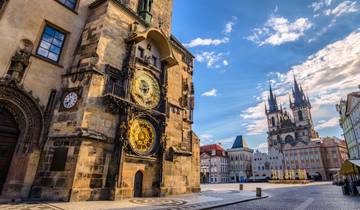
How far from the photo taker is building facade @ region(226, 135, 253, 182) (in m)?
75.0

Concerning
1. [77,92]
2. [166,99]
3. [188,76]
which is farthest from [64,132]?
[188,76]

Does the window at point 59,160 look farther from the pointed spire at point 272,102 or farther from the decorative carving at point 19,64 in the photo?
the pointed spire at point 272,102

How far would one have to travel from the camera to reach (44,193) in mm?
9188

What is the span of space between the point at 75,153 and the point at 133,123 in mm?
3826

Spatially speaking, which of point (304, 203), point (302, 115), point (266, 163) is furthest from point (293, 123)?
point (304, 203)

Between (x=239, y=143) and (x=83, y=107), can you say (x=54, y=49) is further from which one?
(x=239, y=143)

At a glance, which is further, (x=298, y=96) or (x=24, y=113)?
(x=298, y=96)

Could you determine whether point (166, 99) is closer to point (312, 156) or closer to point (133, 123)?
point (133, 123)

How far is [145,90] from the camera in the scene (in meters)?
14.1

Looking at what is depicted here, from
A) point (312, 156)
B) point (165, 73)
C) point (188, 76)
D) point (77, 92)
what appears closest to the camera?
point (77, 92)

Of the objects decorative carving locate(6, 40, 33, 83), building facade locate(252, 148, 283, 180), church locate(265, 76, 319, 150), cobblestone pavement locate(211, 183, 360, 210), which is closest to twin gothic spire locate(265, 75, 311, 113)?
church locate(265, 76, 319, 150)

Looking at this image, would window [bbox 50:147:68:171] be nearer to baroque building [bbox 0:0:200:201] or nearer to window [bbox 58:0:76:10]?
baroque building [bbox 0:0:200:201]

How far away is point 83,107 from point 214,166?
6842cm

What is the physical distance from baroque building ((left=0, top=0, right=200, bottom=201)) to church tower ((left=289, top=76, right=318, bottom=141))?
3494 inches
